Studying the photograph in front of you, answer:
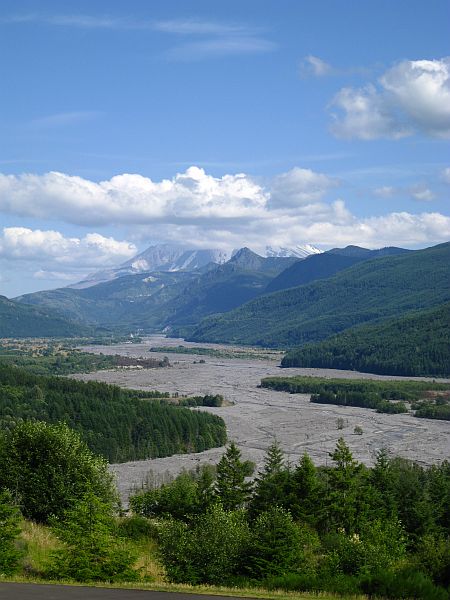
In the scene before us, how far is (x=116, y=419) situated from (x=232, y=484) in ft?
214

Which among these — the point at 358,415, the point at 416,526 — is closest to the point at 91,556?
the point at 416,526

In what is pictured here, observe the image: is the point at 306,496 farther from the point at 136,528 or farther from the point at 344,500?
the point at 136,528

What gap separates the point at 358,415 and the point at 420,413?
13228 mm

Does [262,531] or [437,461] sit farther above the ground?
[262,531]

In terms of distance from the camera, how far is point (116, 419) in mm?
134000

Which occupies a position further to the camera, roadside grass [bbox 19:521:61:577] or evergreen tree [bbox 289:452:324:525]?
evergreen tree [bbox 289:452:324:525]

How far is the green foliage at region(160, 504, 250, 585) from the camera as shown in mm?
39625

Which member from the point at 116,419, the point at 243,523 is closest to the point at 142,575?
the point at 243,523

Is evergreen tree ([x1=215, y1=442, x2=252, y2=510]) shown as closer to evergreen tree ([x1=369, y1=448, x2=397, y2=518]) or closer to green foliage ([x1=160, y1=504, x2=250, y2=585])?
evergreen tree ([x1=369, y1=448, x2=397, y2=518])

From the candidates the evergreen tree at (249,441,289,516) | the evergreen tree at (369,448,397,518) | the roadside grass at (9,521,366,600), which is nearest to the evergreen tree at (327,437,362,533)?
the evergreen tree at (369,448,397,518)

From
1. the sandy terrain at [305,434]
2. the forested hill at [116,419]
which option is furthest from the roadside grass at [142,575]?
the forested hill at [116,419]

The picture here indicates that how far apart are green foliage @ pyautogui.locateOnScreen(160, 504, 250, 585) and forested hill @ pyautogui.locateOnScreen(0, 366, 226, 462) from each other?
256 ft

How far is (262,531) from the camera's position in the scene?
1677 inches

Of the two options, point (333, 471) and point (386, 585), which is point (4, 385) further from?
point (386, 585)
